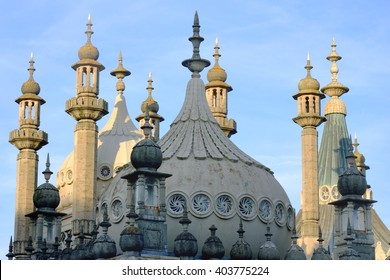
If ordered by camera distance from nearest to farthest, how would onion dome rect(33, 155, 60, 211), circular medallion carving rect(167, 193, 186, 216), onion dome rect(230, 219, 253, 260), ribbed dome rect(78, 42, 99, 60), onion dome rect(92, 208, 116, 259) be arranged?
onion dome rect(92, 208, 116, 259), onion dome rect(230, 219, 253, 260), circular medallion carving rect(167, 193, 186, 216), onion dome rect(33, 155, 60, 211), ribbed dome rect(78, 42, 99, 60)

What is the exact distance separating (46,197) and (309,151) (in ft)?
52.4

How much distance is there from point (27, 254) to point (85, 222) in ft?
13.2

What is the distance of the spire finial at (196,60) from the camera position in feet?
208

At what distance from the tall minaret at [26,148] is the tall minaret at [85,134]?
5.13 meters

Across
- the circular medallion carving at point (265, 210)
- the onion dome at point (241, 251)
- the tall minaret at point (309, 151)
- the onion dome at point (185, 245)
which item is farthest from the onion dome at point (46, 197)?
the tall minaret at point (309, 151)

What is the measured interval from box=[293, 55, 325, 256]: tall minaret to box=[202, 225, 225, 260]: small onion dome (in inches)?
440

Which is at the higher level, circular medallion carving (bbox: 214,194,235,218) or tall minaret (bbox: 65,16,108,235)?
tall minaret (bbox: 65,16,108,235)

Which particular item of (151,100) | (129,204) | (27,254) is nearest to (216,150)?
(129,204)

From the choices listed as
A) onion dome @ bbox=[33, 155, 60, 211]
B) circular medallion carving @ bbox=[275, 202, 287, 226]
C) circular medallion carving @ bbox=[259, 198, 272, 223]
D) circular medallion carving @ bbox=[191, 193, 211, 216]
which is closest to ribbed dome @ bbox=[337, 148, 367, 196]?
circular medallion carving @ bbox=[275, 202, 287, 226]

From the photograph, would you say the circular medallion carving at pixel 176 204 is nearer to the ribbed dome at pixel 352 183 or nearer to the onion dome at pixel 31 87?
the ribbed dome at pixel 352 183

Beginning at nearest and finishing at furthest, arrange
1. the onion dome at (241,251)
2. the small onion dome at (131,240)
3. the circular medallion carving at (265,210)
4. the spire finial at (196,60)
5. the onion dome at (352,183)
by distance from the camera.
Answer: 1. the small onion dome at (131,240)
2. the onion dome at (241,251)
3. the onion dome at (352,183)
4. the circular medallion carving at (265,210)
5. the spire finial at (196,60)

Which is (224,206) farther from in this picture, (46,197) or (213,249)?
(46,197)

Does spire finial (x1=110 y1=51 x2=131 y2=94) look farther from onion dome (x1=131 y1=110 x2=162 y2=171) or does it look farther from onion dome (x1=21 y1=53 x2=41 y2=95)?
onion dome (x1=131 y1=110 x2=162 y2=171)

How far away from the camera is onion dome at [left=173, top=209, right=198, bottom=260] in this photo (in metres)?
52.1
